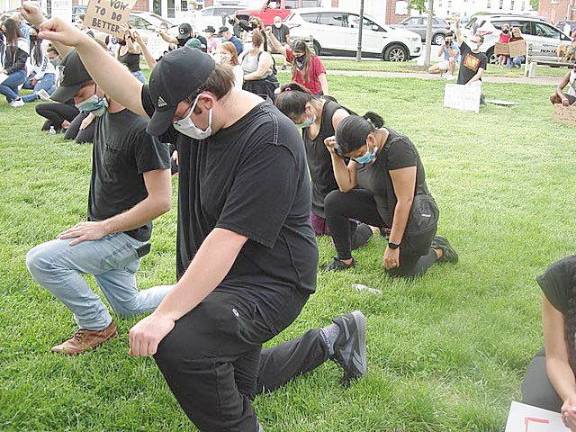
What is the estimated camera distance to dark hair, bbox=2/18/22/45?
35.8ft

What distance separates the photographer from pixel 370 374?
3.22m

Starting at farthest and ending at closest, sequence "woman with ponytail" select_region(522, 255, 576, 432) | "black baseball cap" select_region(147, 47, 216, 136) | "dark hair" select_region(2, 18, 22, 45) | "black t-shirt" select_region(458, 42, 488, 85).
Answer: "black t-shirt" select_region(458, 42, 488, 85), "dark hair" select_region(2, 18, 22, 45), "woman with ponytail" select_region(522, 255, 576, 432), "black baseball cap" select_region(147, 47, 216, 136)

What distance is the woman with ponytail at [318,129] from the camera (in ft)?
15.3

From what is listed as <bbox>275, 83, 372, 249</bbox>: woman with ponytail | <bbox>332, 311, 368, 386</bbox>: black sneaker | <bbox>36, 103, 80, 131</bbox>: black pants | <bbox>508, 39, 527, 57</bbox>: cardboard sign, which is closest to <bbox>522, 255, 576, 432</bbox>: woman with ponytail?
<bbox>332, 311, 368, 386</bbox>: black sneaker

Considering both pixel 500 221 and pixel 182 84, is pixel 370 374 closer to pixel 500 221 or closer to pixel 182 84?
pixel 182 84

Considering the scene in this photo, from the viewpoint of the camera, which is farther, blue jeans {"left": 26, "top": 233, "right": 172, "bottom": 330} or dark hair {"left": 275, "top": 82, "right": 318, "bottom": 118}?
dark hair {"left": 275, "top": 82, "right": 318, "bottom": 118}

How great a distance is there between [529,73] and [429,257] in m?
16.0

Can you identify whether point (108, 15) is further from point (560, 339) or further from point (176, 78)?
point (560, 339)

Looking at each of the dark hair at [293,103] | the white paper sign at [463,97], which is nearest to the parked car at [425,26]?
the white paper sign at [463,97]

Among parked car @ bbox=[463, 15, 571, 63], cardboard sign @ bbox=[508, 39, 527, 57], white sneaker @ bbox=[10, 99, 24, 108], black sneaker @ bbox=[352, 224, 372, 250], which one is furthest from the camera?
parked car @ bbox=[463, 15, 571, 63]

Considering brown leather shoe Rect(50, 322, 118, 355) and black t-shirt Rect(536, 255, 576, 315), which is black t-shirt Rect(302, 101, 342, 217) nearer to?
brown leather shoe Rect(50, 322, 118, 355)

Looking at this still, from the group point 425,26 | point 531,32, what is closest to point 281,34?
point 531,32

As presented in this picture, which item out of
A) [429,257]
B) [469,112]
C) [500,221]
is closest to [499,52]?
[469,112]

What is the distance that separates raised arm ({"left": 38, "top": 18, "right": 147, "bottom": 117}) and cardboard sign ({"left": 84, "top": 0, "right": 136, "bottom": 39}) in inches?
40.9
